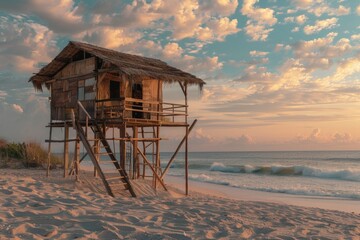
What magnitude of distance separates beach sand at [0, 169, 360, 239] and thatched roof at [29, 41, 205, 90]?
6809 mm

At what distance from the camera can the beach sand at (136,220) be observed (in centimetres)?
604

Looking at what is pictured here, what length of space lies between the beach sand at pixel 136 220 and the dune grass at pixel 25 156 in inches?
579

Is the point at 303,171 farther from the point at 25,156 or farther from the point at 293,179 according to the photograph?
the point at 25,156

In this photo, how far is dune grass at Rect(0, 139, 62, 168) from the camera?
2362cm

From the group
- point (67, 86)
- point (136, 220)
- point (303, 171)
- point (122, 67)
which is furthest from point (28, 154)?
Answer: point (303, 171)

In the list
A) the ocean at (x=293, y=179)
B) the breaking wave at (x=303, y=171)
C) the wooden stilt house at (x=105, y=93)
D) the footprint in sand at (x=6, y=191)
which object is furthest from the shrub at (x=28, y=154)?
the breaking wave at (x=303, y=171)

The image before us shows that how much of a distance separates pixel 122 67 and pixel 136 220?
8.81 m

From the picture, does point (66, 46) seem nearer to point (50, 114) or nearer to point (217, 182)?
point (50, 114)

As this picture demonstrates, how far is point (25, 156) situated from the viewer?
78.8 feet

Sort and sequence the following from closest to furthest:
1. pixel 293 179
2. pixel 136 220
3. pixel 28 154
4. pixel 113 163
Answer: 1. pixel 136 220
2. pixel 113 163
3. pixel 28 154
4. pixel 293 179

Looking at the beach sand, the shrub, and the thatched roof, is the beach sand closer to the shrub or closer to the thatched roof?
the thatched roof

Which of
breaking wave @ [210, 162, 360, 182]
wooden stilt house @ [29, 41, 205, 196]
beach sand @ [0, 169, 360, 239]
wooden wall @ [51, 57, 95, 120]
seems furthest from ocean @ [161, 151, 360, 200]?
beach sand @ [0, 169, 360, 239]

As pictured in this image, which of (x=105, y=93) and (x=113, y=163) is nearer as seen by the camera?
(x=113, y=163)

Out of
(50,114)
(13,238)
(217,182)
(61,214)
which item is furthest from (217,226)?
(217,182)
